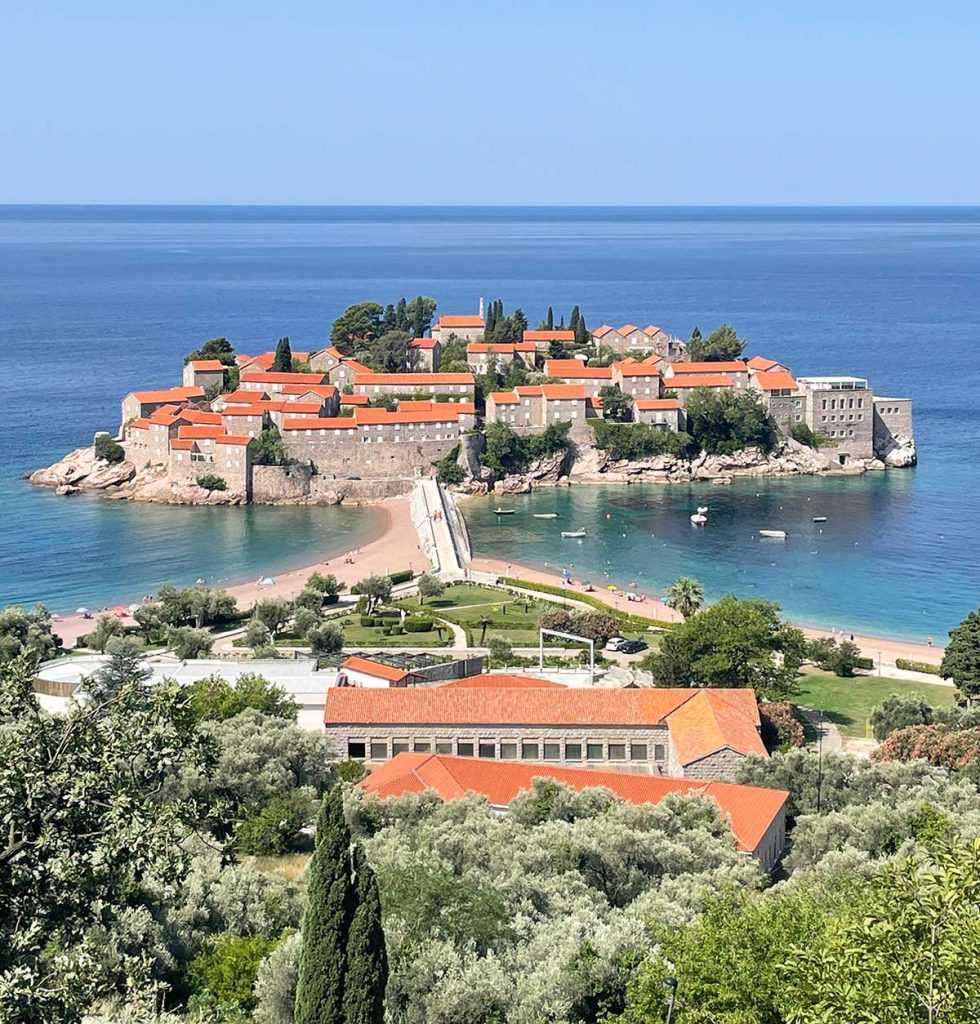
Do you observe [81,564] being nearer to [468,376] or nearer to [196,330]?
[468,376]

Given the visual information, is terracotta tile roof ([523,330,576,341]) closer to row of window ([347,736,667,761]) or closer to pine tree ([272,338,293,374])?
pine tree ([272,338,293,374])

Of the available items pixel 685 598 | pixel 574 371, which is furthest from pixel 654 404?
pixel 685 598

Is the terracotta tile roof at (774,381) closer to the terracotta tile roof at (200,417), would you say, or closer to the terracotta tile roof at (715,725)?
the terracotta tile roof at (200,417)

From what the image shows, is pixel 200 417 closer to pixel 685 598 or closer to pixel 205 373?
pixel 205 373

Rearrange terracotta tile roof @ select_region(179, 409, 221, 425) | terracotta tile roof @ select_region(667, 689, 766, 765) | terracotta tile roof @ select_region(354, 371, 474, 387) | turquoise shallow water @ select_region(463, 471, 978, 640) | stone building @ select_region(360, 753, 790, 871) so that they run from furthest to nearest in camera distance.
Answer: terracotta tile roof @ select_region(354, 371, 474, 387) < terracotta tile roof @ select_region(179, 409, 221, 425) < turquoise shallow water @ select_region(463, 471, 978, 640) < terracotta tile roof @ select_region(667, 689, 766, 765) < stone building @ select_region(360, 753, 790, 871)

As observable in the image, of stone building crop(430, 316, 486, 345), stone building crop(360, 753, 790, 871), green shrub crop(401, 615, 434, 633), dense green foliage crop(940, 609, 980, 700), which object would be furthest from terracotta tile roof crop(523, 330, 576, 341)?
stone building crop(360, 753, 790, 871)

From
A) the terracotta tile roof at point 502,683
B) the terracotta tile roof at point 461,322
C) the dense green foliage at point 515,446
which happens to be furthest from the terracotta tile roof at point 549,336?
the terracotta tile roof at point 502,683
